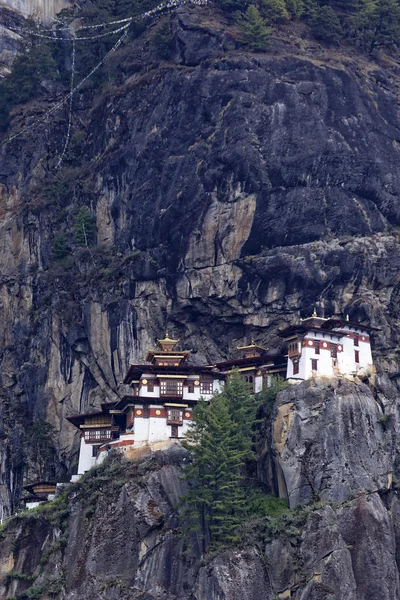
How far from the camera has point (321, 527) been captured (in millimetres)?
81812

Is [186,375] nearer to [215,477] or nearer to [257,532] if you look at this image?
[215,477]

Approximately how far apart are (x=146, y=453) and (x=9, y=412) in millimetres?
20848

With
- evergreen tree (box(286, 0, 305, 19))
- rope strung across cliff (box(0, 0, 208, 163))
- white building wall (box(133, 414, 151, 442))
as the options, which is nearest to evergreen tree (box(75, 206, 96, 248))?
rope strung across cliff (box(0, 0, 208, 163))

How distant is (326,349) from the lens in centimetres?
9281

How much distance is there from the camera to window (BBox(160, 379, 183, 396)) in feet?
308

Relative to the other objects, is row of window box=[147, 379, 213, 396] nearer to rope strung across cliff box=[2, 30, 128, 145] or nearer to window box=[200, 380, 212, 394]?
window box=[200, 380, 212, 394]

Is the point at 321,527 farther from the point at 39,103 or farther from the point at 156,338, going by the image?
the point at 39,103

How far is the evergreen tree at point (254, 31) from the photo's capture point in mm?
111750

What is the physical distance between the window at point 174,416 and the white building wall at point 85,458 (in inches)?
285

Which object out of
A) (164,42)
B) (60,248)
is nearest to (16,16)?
(164,42)

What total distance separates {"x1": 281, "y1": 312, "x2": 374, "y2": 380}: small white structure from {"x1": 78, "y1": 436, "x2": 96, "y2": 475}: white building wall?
52.0 ft

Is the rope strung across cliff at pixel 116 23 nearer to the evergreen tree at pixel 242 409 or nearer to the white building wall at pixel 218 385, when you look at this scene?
the white building wall at pixel 218 385

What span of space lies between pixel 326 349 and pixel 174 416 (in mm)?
11685

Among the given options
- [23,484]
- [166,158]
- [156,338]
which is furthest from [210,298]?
[23,484]
